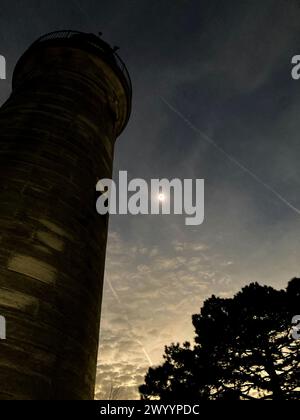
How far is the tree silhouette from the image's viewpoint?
15.2 metres

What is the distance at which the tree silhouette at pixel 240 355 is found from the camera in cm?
1518

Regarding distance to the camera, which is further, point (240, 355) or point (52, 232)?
point (240, 355)

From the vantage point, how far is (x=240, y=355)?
1612 centimetres

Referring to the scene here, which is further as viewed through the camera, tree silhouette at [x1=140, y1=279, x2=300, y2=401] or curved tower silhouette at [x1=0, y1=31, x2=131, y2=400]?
tree silhouette at [x1=140, y1=279, x2=300, y2=401]

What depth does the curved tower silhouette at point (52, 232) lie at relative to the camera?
543 centimetres

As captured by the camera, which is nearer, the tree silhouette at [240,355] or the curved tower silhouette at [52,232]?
the curved tower silhouette at [52,232]

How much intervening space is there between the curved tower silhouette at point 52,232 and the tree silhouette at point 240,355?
35.2 feet

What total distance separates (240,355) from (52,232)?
1332cm

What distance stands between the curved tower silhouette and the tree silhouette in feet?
35.2

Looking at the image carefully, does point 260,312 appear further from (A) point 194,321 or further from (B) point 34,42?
(B) point 34,42

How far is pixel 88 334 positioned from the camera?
22.4 ft

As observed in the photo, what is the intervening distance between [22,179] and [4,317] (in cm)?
311

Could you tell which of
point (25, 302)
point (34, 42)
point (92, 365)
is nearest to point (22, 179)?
point (25, 302)

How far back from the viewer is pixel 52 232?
6.80 meters
